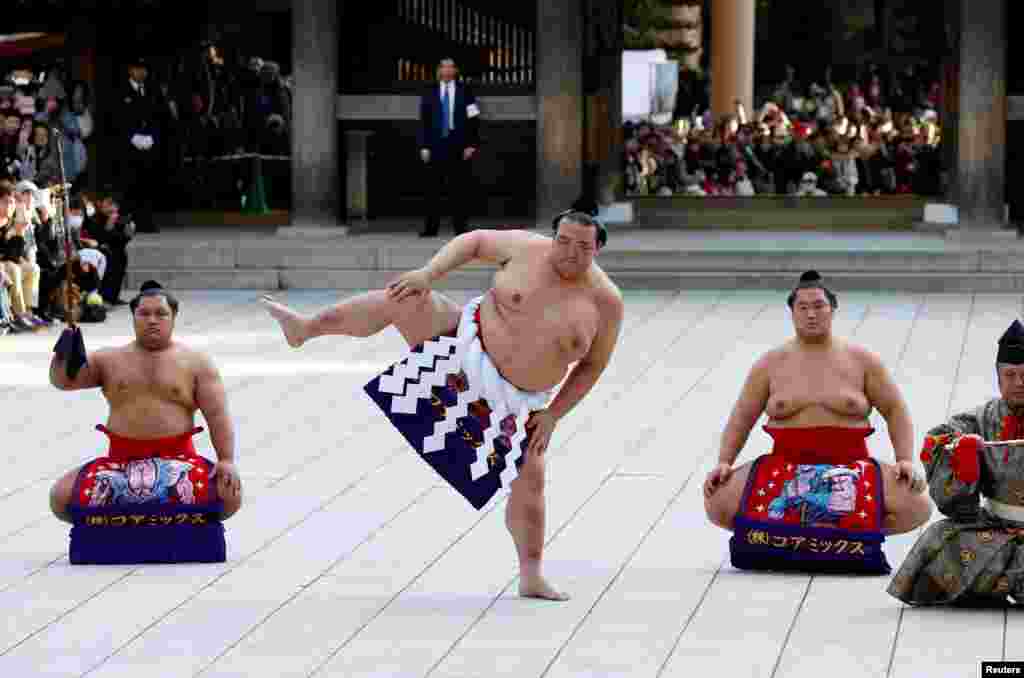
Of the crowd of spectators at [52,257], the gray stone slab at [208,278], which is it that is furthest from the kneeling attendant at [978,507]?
the gray stone slab at [208,278]

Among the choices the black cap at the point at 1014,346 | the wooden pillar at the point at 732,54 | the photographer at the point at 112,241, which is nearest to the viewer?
the black cap at the point at 1014,346

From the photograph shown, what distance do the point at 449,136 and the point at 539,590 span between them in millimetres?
9668

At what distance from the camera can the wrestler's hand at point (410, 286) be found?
600cm

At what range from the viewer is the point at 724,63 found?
24.0 meters

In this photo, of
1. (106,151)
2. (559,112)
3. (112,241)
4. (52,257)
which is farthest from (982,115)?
(52,257)

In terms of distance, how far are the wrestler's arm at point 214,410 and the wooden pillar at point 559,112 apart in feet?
30.3

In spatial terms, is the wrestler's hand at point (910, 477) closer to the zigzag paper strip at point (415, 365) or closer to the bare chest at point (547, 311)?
the bare chest at point (547, 311)

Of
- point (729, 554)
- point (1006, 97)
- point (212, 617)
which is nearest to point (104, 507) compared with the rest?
point (212, 617)

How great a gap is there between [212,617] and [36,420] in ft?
12.7

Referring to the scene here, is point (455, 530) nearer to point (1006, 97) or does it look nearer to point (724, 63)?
point (1006, 97)

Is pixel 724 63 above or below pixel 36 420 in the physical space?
above

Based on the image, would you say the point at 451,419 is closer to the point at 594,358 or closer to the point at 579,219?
the point at 594,358

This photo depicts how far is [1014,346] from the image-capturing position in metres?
5.74

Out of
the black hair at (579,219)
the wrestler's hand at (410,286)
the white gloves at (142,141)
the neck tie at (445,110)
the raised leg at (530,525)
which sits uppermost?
the neck tie at (445,110)
